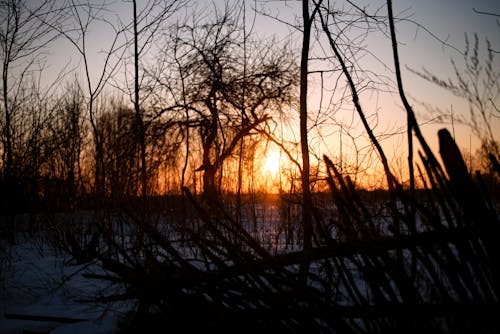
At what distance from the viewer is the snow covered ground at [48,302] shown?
77.4 inches

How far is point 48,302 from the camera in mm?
2871

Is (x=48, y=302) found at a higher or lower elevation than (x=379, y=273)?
lower

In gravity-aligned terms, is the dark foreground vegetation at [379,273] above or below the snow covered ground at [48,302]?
above

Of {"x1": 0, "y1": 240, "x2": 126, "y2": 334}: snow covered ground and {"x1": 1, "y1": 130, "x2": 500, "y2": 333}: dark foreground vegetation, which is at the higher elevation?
{"x1": 1, "y1": 130, "x2": 500, "y2": 333}: dark foreground vegetation

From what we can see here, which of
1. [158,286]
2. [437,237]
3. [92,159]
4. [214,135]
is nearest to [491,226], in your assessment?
[437,237]

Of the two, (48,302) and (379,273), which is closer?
(379,273)

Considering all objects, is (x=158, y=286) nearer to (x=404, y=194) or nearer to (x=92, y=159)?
(x=404, y=194)

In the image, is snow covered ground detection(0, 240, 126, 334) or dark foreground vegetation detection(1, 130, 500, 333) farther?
snow covered ground detection(0, 240, 126, 334)

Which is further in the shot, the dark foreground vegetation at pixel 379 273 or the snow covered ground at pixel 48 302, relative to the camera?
the snow covered ground at pixel 48 302

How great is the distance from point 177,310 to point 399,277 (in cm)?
62

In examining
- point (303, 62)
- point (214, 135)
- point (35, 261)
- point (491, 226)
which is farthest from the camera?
point (214, 135)

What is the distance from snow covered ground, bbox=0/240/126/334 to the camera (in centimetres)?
196

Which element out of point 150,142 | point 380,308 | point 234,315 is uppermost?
point 150,142

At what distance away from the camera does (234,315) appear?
0.90 metres
